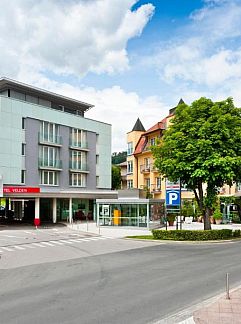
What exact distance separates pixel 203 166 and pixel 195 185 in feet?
8.62

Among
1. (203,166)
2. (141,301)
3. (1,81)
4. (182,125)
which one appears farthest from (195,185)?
(1,81)

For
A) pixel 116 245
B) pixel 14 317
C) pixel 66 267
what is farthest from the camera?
pixel 116 245

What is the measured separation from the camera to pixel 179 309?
32.0ft

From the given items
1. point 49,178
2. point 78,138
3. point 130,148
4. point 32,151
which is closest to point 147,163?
point 130,148

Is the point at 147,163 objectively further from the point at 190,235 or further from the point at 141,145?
the point at 190,235

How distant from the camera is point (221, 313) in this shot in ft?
28.6

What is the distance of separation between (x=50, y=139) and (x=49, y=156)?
6.91 ft

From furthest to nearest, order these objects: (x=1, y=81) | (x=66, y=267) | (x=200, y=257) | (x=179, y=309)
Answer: (x=1, y=81) → (x=200, y=257) → (x=66, y=267) → (x=179, y=309)

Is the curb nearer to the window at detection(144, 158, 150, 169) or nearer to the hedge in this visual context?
the hedge

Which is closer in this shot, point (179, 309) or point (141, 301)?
point (179, 309)

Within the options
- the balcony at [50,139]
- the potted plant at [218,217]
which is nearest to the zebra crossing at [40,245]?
the balcony at [50,139]

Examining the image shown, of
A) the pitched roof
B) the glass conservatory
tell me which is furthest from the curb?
the pitched roof

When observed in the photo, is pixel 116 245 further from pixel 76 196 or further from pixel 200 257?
pixel 76 196

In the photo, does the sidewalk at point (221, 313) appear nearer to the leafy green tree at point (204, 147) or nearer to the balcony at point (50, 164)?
the leafy green tree at point (204, 147)
